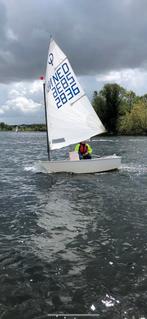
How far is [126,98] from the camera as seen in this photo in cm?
12388

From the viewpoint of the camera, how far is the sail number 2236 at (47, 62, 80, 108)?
22.6 metres

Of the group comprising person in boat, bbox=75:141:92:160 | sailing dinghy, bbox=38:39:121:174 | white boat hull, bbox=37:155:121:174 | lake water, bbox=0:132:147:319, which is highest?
sailing dinghy, bbox=38:39:121:174

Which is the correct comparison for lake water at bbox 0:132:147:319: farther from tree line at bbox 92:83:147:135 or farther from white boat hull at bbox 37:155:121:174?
tree line at bbox 92:83:147:135

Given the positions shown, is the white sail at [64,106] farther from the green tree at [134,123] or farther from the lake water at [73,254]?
the green tree at [134,123]

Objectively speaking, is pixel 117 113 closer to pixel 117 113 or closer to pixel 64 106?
pixel 117 113

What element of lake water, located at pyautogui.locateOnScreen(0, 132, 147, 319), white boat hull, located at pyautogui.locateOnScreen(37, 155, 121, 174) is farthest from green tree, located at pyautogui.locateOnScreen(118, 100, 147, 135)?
lake water, located at pyautogui.locateOnScreen(0, 132, 147, 319)

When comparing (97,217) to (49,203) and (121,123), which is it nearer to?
(49,203)

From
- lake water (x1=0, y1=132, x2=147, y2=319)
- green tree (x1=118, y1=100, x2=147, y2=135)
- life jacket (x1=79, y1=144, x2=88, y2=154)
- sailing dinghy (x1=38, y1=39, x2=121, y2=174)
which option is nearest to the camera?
lake water (x1=0, y1=132, x2=147, y2=319)

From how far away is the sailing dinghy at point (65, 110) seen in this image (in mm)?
22578

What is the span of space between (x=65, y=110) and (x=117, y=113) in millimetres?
89728

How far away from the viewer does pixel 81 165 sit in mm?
21812

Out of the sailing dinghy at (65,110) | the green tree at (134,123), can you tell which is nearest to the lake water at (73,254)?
the sailing dinghy at (65,110)

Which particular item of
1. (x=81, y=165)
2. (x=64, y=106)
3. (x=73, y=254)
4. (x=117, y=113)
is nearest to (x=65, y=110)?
(x=64, y=106)

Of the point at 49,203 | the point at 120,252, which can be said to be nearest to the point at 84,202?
the point at 49,203
